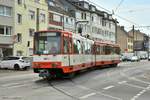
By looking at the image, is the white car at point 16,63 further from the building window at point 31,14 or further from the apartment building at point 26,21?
the building window at point 31,14

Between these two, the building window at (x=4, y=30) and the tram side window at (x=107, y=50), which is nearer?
the tram side window at (x=107, y=50)

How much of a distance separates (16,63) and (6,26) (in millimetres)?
14910

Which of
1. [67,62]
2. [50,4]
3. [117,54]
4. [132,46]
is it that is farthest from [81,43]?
[132,46]

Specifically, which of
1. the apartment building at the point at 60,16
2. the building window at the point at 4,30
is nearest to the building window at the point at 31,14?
the apartment building at the point at 60,16

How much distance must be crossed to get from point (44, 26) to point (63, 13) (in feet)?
39.1

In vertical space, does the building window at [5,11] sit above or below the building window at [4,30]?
above

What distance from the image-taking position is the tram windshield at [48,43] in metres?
25.8

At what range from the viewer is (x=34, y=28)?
231 feet

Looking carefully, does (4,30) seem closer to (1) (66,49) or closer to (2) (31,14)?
(2) (31,14)

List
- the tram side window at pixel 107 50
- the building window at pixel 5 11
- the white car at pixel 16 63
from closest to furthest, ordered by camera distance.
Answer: the tram side window at pixel 107 50, the white car at pixel 16 63, the building window at pixel 5 11

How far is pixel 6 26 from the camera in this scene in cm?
6191

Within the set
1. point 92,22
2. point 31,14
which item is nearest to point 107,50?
point 31,14

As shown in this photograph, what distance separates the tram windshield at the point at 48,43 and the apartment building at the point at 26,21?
3521cm

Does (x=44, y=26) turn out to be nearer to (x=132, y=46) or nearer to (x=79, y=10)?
(x=79, y=10)
